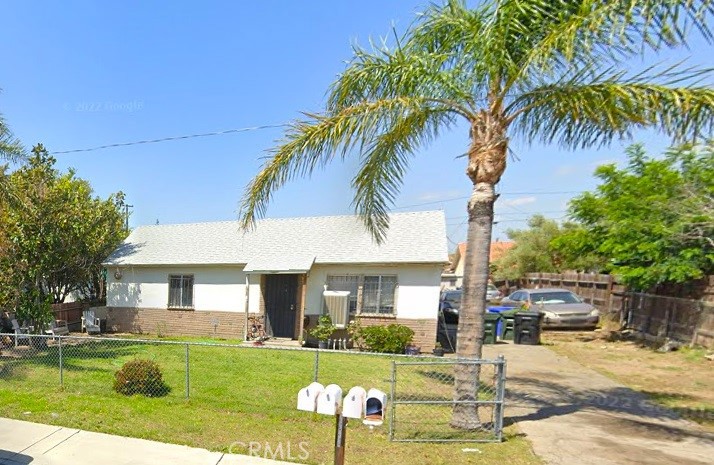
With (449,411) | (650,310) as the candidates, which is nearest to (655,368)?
(650,310)

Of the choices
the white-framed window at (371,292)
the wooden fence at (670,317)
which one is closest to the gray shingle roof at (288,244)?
the white-framed window at (371,292)

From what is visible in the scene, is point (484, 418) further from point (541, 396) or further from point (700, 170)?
point (700, 170)

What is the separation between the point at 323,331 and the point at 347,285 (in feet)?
5.80

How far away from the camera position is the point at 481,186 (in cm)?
→ 575

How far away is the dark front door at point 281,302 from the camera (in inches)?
569

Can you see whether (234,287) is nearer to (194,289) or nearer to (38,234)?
(194,289)

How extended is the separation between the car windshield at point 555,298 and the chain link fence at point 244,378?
7.67 meters

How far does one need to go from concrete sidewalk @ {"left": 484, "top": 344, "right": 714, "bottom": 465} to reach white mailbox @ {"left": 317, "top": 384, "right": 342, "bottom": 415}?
10.1 feet

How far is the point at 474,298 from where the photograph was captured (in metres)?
5.73

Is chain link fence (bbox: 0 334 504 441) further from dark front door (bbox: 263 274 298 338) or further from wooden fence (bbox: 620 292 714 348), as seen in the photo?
wooden fence (bbox: 620 292 714 348)

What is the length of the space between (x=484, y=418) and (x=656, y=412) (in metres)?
3.05

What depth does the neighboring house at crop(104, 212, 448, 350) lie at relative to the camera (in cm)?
1313

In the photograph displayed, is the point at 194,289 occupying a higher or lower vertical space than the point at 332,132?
lower

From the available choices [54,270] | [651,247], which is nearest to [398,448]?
[651,247]
